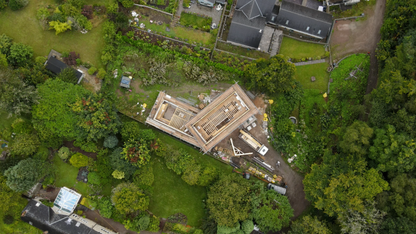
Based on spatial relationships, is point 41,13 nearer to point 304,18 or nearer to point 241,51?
point 241,51

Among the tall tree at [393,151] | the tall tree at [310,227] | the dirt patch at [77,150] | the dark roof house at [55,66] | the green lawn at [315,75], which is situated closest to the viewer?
the tall tree at [393,151]

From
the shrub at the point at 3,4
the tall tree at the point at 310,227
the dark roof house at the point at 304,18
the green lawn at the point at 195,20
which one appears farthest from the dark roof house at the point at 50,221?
the dark roof house at the point at 304,18

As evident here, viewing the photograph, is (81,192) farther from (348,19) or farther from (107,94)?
(348,19)

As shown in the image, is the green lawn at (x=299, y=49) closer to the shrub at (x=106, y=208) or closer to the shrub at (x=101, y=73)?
the shrub at (x=101, y=73)

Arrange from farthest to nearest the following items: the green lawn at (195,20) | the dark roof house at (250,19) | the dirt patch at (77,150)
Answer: the green lawn at (195,20) < the dark roof house at (250,19) < the dirt patch at (77,150)

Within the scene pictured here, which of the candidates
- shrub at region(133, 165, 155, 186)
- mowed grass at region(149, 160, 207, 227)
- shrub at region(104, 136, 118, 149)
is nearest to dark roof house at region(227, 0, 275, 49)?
shrub at region(104, 136, 118, 149)

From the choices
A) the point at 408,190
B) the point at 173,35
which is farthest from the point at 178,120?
the point at 408,190
